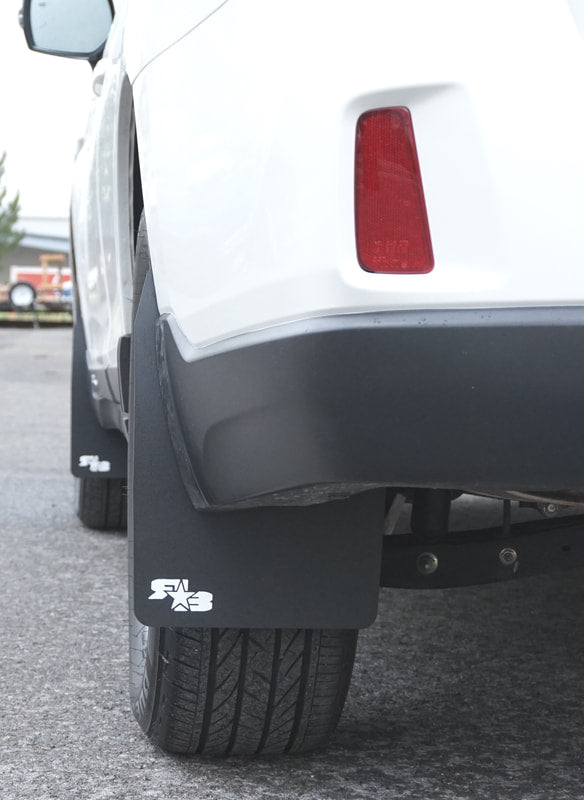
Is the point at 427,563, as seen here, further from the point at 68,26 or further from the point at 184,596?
the point at 68,26

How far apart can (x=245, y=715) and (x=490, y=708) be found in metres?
0.61

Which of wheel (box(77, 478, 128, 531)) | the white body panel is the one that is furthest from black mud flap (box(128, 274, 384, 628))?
wheel (box(77, 478, 128, 531))

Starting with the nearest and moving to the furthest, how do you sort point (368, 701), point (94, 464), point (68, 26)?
point (368, 701)
point (68, 26)
point (94, 464)

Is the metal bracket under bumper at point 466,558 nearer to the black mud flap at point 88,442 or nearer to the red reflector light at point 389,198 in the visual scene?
the red reflector light at point 389,198

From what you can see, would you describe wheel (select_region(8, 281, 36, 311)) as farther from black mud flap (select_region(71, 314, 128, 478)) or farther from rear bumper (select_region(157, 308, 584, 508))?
rear bumper (select_region(157, 308, 584, 508))

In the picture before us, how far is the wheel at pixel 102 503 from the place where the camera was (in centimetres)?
384

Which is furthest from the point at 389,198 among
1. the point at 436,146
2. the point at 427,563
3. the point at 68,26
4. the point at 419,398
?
the point at 68,26

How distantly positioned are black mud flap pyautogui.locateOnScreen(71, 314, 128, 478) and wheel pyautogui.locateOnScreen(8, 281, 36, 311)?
27823 mm

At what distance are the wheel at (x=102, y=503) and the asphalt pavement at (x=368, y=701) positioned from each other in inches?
7.9

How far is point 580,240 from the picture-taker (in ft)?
4.04

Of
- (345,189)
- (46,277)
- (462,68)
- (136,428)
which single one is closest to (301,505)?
(136,428)

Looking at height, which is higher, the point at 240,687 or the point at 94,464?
the point at 94,464

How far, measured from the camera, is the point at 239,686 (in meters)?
1.74

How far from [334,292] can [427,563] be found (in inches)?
27.5
